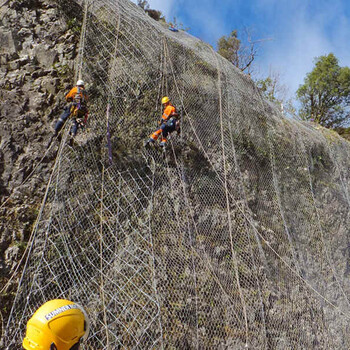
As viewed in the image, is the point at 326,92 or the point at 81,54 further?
the point at 326,92

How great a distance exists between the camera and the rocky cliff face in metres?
3.28

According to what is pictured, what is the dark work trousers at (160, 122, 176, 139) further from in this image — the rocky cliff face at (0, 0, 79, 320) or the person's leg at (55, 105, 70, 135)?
the rocky cliff face at (0, 0, 79, 320)

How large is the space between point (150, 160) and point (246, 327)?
2.51 meters

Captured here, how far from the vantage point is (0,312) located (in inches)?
111

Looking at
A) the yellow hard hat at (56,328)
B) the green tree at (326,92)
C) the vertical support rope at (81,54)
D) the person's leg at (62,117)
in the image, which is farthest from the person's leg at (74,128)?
the green tree at (326,92)

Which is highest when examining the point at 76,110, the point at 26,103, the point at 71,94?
the point at 71,94

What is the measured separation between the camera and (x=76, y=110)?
3594 mm

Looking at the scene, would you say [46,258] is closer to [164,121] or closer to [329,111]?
[164,121]

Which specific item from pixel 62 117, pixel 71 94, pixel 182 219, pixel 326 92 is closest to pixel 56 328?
pixel 182 219

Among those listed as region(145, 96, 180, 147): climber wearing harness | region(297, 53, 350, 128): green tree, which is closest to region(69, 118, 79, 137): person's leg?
region(145, 96, 180, 147): climber wearing harness

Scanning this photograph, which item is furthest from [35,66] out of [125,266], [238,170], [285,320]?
[285,320]

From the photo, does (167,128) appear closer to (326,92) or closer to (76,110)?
(76,110)

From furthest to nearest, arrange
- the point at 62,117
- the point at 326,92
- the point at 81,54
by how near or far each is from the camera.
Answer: the point at 326,92 → the point at 81,54 → the point at 62,117

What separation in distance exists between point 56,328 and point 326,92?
14438 mm
